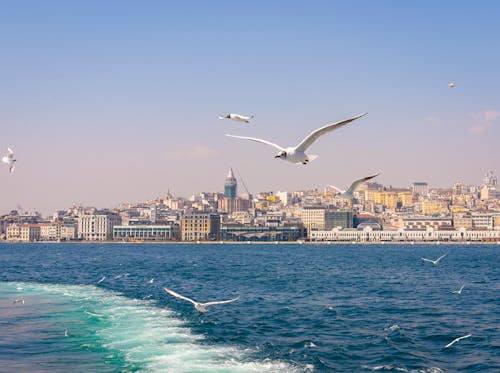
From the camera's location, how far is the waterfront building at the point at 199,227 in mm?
166625

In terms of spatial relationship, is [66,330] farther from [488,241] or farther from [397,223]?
[397,223]

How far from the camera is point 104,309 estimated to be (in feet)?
87.2

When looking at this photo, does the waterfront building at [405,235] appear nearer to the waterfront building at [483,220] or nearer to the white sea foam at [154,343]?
the waterfront building at [483,220]

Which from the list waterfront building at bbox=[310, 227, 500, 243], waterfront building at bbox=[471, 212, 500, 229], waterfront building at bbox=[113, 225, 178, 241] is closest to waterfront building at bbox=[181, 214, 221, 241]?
waterfront building at bbox=[113, 225, 178, 241]

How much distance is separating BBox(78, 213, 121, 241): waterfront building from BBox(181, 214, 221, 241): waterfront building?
23453mm

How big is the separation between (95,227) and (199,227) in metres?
31.5

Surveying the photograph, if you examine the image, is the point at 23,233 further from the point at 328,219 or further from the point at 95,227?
the point at 328,219

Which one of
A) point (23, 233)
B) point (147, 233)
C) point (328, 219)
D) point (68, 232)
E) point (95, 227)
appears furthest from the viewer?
point (23, 233)

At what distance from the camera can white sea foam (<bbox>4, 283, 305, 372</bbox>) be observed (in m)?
16.7

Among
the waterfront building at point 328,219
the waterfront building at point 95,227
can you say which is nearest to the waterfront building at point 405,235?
the waterfront building at point 328,219

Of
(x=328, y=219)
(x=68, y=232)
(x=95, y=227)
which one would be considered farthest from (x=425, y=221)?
(x=68, y=232)

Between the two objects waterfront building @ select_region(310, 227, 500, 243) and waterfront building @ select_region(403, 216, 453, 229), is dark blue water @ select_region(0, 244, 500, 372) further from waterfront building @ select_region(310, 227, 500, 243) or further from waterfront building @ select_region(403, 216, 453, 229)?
waterfront building @ select_region(403, 216, 453, 229)

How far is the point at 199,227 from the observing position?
551 feet

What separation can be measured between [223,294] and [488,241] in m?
138
